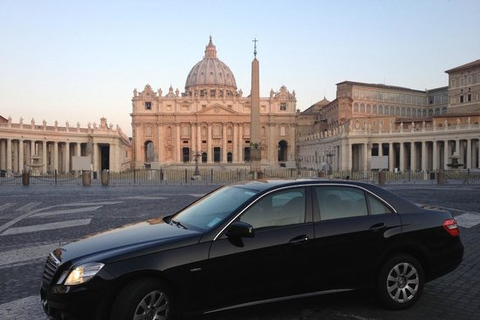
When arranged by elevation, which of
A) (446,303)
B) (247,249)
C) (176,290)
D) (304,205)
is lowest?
(446,303)

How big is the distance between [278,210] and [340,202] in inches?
32.2

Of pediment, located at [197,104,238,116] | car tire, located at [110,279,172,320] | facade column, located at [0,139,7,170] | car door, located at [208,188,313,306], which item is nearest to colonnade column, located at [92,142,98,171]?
facade column, located at [0,139,7,170]

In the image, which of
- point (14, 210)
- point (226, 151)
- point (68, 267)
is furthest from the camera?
point (226, 151)

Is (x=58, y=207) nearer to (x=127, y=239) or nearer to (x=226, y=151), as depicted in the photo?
(x=127, y=239)

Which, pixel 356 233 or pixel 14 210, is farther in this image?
pixel 14 210

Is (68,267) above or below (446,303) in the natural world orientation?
above

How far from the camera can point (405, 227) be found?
17.7 feet

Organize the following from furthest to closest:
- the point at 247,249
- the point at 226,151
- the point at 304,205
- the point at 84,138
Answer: the point at 226,151, the point at 84,138, the point at 304,205, the point at 247,249

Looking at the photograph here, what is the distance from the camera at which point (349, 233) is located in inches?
200

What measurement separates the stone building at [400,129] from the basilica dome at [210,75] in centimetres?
3235

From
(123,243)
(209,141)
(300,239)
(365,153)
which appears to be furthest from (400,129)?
(123,243)

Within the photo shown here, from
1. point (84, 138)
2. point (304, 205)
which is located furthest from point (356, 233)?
point (84, 138)

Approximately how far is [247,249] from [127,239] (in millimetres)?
1289

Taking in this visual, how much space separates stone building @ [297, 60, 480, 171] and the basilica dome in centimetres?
3235
